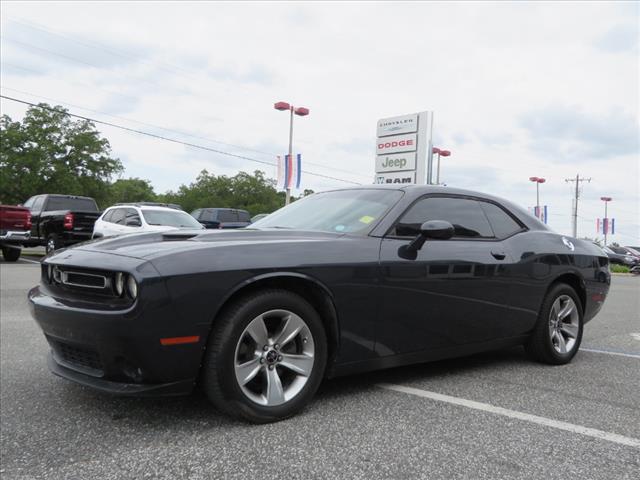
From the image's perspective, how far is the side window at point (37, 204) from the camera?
17.6 meters

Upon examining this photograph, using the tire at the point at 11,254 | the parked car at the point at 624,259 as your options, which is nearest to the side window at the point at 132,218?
the tire at the point at 11,254

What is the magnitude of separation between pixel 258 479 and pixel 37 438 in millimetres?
1260

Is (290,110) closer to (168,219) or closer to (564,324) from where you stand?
(168,219)

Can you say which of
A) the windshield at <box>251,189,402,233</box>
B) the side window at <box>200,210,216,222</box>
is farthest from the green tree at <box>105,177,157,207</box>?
the windshield at <box>251,189,402,233</box>

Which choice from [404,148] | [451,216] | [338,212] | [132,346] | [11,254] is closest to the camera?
[132,346]

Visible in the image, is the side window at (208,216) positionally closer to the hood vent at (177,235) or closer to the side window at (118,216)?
the side window at (118,216)

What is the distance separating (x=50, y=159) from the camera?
48281mm

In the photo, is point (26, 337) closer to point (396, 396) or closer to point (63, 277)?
point (63, 277)

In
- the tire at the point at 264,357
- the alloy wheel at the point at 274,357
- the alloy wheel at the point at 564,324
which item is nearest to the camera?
the tire at the point at 264,357

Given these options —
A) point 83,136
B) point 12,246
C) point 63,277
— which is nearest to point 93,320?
point 63,277

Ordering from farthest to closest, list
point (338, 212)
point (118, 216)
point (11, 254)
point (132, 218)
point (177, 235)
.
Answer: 1. point (11, 254)
2. point (118, 216)
3. point (132, 218)
4. point (338, 212)
5. point (177, 235)

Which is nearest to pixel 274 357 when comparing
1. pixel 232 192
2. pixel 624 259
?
pixel 624 259

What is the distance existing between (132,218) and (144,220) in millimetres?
389

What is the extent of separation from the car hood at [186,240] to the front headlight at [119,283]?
126 mm
